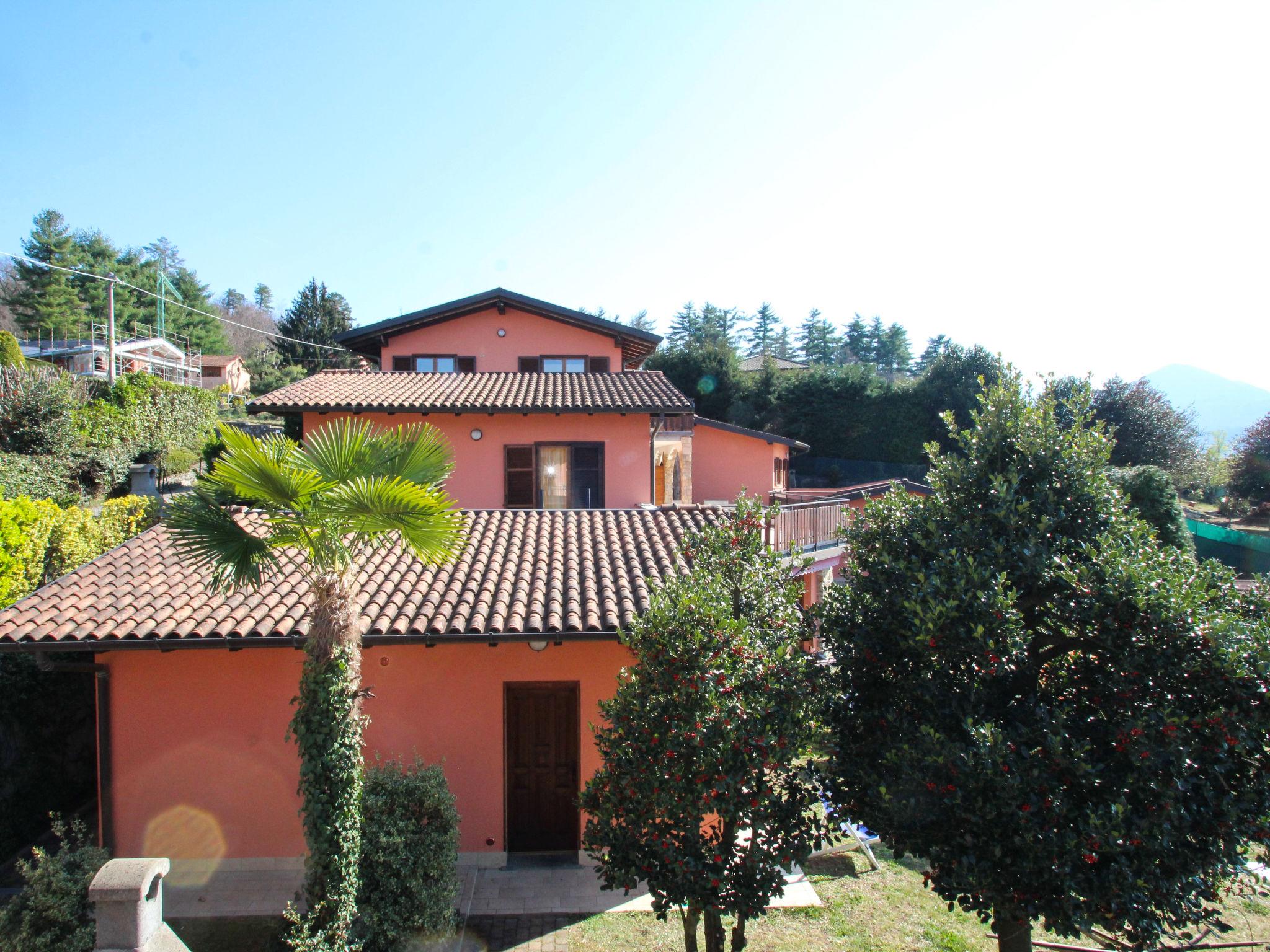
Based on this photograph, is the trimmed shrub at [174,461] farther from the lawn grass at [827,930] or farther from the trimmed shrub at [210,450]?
the lawn grass at [827,930]

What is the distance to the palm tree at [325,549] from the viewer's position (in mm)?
6246

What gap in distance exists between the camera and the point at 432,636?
8.01 meters

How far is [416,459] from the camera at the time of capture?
22.1 ft

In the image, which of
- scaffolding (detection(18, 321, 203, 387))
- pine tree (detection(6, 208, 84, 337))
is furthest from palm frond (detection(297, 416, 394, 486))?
pine tree (detection(6, 208, 84, 337))

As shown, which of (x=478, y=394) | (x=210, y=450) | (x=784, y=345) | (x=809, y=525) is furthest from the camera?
(x=784, y=345)

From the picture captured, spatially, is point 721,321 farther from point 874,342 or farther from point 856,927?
point 856,927

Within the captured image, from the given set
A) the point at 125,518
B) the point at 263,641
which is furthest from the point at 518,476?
the point at 263,641

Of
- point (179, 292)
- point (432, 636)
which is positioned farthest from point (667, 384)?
point (179, 292)

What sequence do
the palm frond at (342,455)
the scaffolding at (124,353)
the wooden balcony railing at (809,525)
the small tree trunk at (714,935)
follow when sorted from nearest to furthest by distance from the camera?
1. the small tree trunk at (714,935)
2. the palm frond at (342,455)
3. the wooden balcony railing at (809,525)
4. the scaffolding at (124,353)

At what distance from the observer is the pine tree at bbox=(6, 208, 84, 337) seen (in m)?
45.1

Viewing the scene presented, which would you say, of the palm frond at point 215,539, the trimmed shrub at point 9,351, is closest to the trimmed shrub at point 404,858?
the palm frond at point 215,539

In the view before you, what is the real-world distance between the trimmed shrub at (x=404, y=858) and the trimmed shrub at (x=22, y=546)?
7.99 metres

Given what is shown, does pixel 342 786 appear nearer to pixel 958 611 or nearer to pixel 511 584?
pixel 511 584

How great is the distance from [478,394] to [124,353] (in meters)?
42.6
